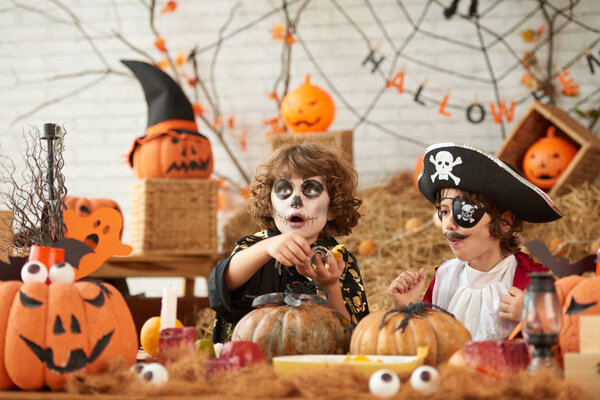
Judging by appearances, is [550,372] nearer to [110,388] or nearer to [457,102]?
[110,388]

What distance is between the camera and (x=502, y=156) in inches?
169

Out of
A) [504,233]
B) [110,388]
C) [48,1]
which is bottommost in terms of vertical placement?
[110,388]

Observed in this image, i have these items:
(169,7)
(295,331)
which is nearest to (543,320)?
(295,331)

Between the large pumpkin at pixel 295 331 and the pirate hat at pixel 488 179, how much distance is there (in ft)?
2.22

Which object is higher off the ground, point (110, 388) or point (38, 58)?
point (38, 58)

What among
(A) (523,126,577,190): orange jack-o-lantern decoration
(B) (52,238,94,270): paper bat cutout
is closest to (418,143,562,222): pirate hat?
(B) (52,238,94,270): paper bat cutout

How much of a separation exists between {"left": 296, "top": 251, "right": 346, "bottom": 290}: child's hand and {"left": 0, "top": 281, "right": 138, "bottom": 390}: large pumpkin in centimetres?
49

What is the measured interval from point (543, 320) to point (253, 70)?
441 centimetres

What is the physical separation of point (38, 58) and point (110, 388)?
500cm

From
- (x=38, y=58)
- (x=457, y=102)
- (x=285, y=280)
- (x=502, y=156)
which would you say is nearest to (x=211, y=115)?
(x=38, y=58)

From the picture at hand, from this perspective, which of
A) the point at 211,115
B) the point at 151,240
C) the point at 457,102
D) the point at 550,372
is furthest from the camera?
the point at 211,115

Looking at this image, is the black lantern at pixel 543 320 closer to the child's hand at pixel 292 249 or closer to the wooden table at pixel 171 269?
the child's hand at pixel 292 249

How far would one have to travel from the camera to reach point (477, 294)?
6.44ft

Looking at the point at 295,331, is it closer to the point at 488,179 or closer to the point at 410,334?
the point at 410,334
